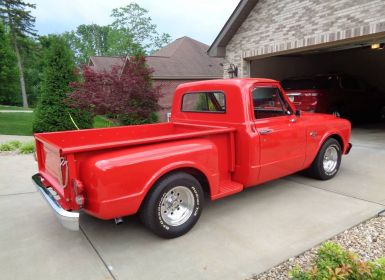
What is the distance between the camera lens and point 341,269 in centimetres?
221

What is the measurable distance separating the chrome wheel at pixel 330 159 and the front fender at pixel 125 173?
313 cm

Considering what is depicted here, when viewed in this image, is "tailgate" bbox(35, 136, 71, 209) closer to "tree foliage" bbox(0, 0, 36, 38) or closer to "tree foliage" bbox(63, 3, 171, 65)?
"tree foliage" bbox(63, 3, 171, 65)

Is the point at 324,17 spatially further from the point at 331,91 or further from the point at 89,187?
the point at 89,187

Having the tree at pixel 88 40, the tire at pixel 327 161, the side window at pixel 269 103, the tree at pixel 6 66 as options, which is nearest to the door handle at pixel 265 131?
the side window at pixel 269 103

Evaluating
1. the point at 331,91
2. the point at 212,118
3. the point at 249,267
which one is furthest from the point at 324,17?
the point at 249,267

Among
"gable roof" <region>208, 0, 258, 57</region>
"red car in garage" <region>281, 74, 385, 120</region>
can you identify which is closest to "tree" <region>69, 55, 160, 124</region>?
"gable roof" <region>208, 0, 258, 57</region>

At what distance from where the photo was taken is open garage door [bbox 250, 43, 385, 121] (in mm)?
11102

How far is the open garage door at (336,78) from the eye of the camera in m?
11.1

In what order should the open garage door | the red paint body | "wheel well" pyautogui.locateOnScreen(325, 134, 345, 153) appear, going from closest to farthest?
1. the red paint body
2. "wheel well" pyautogui.locateOnScreen(325, 134, 345, 153)
3. the open garage door

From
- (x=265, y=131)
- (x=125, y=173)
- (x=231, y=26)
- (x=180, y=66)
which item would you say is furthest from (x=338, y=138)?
(x=180, y=66)

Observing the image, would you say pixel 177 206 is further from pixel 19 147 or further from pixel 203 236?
Answer: pixel 19 147

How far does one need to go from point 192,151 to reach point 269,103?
1799mm

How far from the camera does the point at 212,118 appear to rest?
15.7ft

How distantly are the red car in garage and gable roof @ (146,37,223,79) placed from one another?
371 inches
